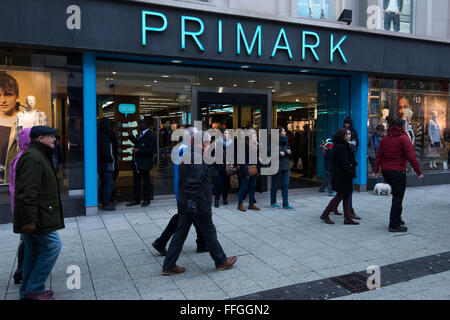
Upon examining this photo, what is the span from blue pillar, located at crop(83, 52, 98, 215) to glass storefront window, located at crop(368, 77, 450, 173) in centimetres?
742

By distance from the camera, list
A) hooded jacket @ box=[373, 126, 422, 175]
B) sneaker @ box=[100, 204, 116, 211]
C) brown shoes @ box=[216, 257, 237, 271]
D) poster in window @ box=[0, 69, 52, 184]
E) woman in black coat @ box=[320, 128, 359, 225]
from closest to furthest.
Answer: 1. brown shoes @ box=[216, 257, 237, 271]
2. hooded jacket @ box=[373, 126, 422, 175]
3. woman in black coat @ box=[320, 128, 359, 225]
4. poster in window @ box=[0, 69, 52, 184]
5. sneaker @ box=[100, 204, 116, 211]

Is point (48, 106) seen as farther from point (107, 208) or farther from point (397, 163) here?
point (397, 163)

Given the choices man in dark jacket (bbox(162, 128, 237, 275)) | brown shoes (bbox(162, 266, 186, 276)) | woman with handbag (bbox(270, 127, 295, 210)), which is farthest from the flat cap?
woman with handbag (bbox(270, 127, 295, 210))

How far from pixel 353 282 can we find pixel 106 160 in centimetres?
548

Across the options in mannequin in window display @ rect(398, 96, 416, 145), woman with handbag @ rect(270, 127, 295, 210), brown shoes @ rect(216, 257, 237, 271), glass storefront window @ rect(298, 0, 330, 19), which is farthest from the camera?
mannequin in window display @ rect(398, 96, 416, 145)

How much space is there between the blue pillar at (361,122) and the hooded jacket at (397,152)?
3.83 m

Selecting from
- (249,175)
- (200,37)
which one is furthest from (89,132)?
(249,175)

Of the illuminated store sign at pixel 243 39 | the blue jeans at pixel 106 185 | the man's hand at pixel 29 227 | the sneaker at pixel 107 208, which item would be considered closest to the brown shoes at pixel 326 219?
the illuminated store sign at pixel 243 39

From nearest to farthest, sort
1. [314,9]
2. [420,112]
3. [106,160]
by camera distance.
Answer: [106,160], [314,9], [420,112]

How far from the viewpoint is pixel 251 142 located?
26.6 ft

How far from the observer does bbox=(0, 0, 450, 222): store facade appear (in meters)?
6.95

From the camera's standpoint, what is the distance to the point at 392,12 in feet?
35.0

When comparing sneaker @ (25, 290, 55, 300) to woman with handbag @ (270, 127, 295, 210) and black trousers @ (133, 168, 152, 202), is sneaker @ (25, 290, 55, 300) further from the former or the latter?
woman with handbag @ (270, 127, 295, 210)
